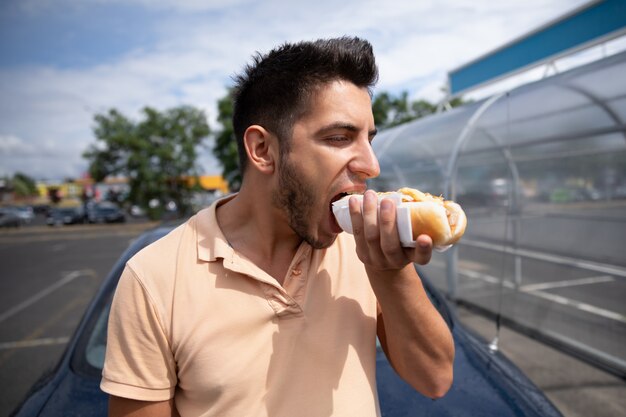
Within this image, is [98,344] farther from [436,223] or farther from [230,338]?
[436,223]

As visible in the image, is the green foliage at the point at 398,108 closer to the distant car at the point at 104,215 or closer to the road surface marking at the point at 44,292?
the road surface marking at the point at 44,292

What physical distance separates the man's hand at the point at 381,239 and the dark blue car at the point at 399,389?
117cm

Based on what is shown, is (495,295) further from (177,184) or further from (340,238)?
(177,184)

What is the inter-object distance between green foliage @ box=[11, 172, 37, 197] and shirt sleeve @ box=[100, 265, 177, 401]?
107 meters

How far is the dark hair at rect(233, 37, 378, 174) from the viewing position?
1.31 m

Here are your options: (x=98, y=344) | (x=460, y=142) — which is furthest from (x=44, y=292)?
(x=460, y=142)

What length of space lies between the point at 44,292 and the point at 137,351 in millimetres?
8374

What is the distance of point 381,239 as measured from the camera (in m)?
1.03

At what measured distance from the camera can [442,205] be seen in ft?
4.01

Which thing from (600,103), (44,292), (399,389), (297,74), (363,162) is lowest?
(44,292)

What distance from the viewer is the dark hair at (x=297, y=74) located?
4.30 feet

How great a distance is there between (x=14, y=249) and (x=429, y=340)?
18494 mm

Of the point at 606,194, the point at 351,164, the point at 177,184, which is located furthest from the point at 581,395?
the point at 177,184

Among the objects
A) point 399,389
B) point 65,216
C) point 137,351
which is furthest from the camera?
point 65,216
